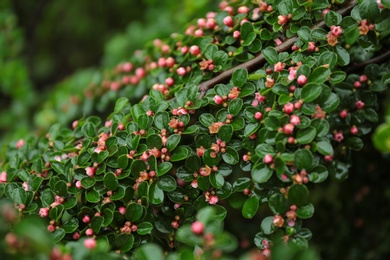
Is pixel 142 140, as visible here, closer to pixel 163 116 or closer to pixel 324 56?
pixel 163 116

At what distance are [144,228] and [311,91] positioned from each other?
20.9 inches

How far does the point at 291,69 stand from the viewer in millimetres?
1213

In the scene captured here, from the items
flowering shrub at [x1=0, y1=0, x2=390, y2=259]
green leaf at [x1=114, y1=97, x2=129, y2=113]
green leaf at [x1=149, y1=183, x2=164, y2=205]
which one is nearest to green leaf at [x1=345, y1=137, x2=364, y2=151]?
flowering shrub at [x1=0, y1=0, x2=390, y2=259]

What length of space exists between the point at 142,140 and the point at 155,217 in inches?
8.3

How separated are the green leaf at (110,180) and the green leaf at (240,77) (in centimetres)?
40

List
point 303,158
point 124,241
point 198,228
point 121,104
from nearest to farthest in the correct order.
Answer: point 198,228, point 303,158, point 124,241, point 121,104

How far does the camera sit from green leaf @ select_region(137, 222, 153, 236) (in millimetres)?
1219

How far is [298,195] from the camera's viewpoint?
1.13 meters

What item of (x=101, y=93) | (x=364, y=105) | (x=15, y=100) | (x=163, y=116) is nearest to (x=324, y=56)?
(x=364, y=105)

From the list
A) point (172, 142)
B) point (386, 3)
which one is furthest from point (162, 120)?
point (386, 3)

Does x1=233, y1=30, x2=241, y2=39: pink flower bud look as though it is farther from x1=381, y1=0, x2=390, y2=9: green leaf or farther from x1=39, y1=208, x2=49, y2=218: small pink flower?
x1=39, y1=208, x2=49, y2=218: small pink flower

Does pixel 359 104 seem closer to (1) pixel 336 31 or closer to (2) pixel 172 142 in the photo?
(1) pixel 336 31

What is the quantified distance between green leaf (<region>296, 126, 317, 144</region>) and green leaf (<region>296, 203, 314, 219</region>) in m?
0.16

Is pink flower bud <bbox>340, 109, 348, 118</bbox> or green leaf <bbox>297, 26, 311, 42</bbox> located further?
pink flower bud <bbox>340, 109, 348, 118</bbox>
